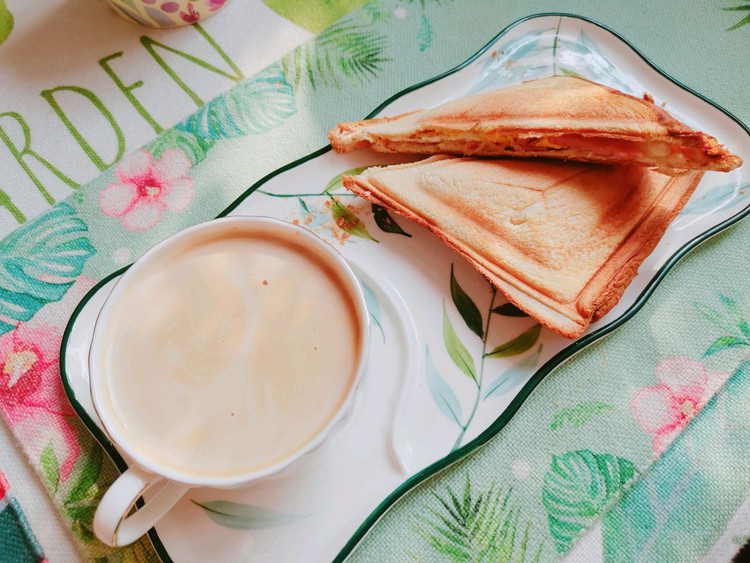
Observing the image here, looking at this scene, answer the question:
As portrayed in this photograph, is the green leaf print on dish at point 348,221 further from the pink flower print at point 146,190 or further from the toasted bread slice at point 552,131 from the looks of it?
the pink flower print at point 146,190

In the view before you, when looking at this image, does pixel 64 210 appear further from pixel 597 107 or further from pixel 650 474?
pixel 650 474

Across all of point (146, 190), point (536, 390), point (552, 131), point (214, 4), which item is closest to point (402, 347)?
point (536, 390)

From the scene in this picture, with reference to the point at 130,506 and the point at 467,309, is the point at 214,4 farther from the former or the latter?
the point at 130,506

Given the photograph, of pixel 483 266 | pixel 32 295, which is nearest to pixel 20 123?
pixel 32 295

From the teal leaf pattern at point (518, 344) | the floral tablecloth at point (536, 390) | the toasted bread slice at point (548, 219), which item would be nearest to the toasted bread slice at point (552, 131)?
the toasted bread slice at point (548, 219)

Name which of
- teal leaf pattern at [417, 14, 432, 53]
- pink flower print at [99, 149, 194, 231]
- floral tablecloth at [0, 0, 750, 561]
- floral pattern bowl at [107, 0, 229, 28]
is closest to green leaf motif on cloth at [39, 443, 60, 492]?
floral tablecloth at [0, 0, 750, 561]

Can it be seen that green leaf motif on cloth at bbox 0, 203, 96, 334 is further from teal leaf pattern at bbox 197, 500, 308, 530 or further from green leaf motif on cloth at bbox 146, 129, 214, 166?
teal leaf pattern at bbox 197, 500, 308, 530
